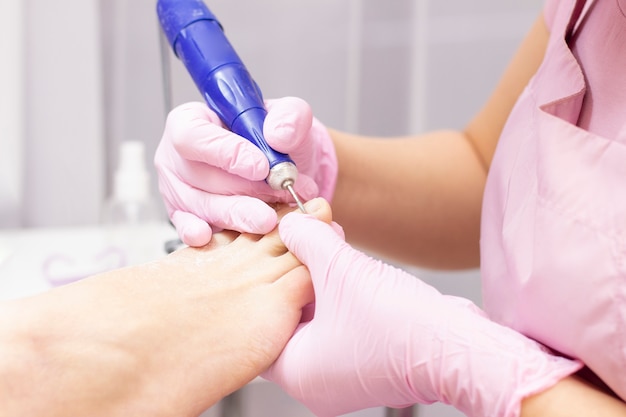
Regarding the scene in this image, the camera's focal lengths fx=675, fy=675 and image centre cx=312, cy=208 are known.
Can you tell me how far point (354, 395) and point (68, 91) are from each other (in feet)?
2.89

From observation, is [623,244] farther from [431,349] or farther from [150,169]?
[150,169]

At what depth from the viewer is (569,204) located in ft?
1.77

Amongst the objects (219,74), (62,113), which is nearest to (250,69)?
(62,113)

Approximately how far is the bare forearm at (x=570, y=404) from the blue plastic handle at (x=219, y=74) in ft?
1.08

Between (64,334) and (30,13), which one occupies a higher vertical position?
(30,13)

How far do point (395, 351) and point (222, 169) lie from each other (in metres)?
0.28

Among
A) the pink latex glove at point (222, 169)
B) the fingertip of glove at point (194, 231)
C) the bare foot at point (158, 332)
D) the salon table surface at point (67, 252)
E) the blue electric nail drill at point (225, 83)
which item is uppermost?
the blue electric nail drill at point (225, 83)

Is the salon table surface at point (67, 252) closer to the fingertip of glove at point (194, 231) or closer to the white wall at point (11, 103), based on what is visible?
the white wall at point (11, 103)

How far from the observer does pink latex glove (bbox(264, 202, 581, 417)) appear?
1.68 ft

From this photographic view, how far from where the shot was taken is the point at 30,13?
1.17 metres

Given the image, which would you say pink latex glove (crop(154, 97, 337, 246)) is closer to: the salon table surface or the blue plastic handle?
the blue plastic handle

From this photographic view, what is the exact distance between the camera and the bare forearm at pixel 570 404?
49cm

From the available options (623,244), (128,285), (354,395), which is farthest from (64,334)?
(623,244)

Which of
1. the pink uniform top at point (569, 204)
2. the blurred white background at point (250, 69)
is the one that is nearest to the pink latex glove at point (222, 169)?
the pink uniform top at point (569, 204)
